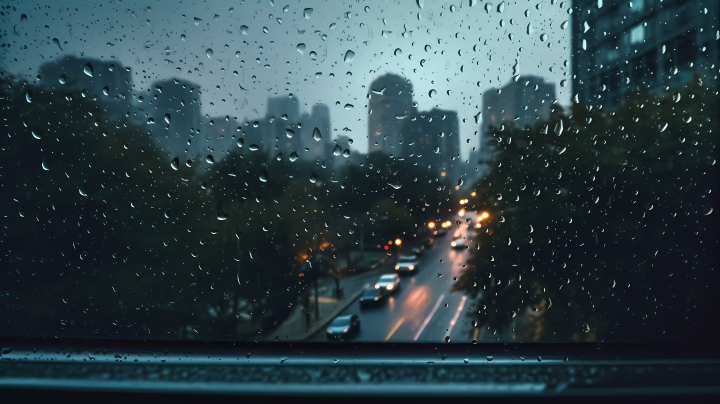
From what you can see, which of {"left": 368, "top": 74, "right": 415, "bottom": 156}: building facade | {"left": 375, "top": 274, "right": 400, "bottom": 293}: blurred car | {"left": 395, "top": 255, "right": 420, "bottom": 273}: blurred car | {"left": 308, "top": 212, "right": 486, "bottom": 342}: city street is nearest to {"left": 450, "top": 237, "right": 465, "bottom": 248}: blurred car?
{"left": 308, "top": 212, "right": 486, "bottom": 342}: city street

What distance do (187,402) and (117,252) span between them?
2.51 ft

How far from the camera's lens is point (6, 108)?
1.58 m

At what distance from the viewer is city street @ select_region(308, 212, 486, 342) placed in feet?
4.57

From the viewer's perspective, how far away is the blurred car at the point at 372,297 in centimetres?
138

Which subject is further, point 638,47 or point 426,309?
point 638,47

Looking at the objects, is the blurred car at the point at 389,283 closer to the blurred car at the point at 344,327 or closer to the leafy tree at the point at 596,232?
the blurred car at the point at 344,327

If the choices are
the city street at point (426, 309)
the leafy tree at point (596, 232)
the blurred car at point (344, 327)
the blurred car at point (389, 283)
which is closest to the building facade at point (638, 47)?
the leafy tree at point (596, 232)

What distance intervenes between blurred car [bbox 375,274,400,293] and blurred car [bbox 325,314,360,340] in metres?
0.17

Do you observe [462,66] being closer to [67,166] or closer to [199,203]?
[199,203]

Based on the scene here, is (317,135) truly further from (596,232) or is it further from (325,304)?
(596,232)

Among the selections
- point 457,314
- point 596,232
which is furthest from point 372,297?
point 596,232

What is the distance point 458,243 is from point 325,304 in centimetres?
63

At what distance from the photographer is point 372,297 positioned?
138 centimetres

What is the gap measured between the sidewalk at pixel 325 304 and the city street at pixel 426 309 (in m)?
0.04
